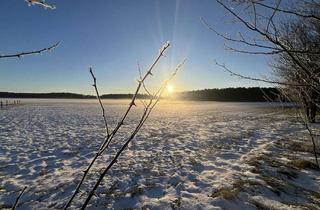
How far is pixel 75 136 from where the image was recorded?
599 inches

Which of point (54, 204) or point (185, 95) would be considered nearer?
point (54, 204)

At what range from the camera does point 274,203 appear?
19.4 ft

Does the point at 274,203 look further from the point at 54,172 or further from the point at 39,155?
the point at 39,155

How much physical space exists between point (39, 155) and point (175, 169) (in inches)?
185

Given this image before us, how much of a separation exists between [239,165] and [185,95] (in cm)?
12232

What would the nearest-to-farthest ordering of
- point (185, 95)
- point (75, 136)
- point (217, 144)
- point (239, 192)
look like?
point (239, 192)
point (217, 144)
point (75, 136)
point (185, 95)

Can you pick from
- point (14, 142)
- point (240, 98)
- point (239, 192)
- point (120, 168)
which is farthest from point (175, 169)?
point (240, 98)

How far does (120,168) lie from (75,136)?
7.23m

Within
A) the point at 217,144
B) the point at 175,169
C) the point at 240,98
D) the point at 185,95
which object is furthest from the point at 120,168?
the point at 185,95

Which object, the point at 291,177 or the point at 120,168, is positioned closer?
the point at 291,177

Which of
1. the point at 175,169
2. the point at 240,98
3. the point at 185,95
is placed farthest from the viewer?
the point at 185,95

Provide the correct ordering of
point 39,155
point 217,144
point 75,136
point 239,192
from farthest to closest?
point 75,136
point 217,144
point 39,155
point 239,192

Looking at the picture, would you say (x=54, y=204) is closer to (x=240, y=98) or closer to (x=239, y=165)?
(x=239, y=165)

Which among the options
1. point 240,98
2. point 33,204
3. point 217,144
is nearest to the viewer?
point 33,204
